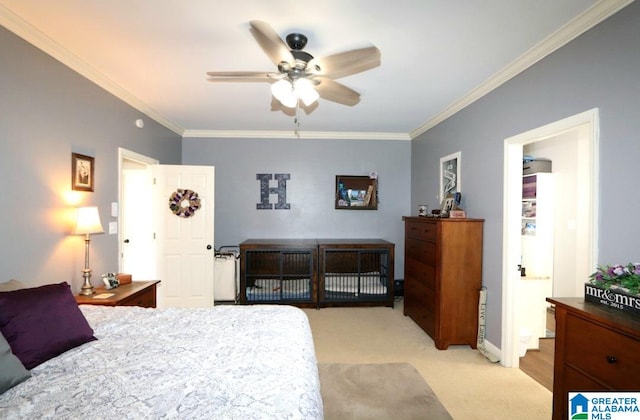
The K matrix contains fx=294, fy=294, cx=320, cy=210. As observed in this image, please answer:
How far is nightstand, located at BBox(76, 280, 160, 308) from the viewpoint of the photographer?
2355 millimetres

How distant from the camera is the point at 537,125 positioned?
7.58 feet

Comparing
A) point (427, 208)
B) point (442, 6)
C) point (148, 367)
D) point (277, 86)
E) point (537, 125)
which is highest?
point (442, 6)

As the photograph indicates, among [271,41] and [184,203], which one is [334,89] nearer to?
[271,41]

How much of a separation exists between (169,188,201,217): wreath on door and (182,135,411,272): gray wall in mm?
720

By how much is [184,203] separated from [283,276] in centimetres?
176

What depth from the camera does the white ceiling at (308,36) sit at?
70.4 inches

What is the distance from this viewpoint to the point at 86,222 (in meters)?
2.39

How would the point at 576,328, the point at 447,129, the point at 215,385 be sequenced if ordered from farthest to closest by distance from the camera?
the point at 447,129
the point at 576,328
the point at 215,385

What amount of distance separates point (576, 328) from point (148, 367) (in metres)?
2.11

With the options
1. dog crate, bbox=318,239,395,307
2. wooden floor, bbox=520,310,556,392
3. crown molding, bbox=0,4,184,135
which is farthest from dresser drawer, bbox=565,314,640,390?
crown molding, bbox=0,4,184,135

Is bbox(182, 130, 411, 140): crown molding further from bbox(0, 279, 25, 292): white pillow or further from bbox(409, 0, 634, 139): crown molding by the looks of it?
bbox(0, 279, 25, 292): white pillow

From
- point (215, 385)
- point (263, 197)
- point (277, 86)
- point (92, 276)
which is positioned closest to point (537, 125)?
point (277, 86)

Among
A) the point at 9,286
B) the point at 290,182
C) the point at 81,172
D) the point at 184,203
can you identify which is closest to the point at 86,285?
the point at 9,286

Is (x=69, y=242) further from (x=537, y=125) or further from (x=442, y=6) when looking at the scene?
(x=537, y=125)
